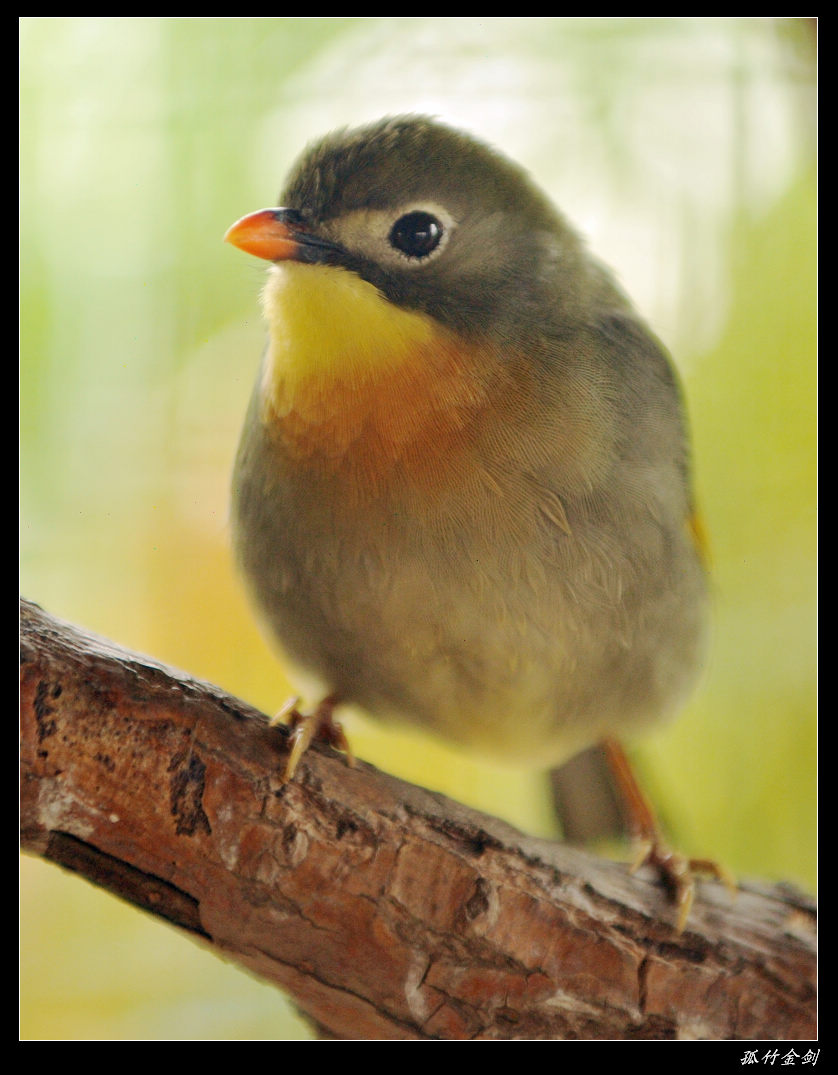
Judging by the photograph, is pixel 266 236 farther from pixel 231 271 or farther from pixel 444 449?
pixel 444 449

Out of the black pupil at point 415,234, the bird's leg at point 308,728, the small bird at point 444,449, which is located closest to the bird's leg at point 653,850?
the small bird at point 444,449

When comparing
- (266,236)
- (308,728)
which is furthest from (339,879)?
(266,236)

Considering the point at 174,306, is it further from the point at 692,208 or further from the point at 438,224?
the point at 692,208

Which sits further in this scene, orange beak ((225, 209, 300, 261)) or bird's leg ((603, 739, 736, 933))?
bird's leg ((603, 739, 736, 933))

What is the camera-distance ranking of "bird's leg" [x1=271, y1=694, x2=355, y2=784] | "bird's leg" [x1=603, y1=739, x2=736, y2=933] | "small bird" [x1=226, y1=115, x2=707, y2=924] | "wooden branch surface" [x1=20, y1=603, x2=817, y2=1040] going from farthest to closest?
"bird's leg" [x1=603, y1=739, x2=736, y2=933]
"small bird" [x1=226, y1=115, x2=707, y2=924]
"bird's leg" [x1=271, y1=694, x2=355, y2=784]
"wooden branch surface" [x1=20, y1=603, x2=817, y2=1040]

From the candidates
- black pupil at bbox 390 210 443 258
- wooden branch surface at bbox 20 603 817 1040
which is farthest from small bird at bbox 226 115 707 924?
wooden branch surface at bbox 20 603 817 1040

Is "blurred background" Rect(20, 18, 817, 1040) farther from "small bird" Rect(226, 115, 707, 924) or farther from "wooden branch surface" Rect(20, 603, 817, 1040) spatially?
"wooden branch surface" Rect(20, 603, 817, 1040)

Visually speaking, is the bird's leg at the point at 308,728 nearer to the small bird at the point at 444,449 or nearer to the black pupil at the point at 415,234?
the small bird at the point at 444,449
